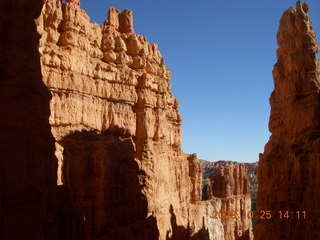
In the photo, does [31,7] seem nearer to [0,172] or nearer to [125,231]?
[0,172]

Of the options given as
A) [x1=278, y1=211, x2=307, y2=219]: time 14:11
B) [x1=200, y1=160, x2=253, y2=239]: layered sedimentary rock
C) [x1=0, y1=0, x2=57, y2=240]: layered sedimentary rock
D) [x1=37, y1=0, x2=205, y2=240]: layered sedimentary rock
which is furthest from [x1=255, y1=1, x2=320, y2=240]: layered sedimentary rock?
[x1=200, y1=160, x2=253, y2=239]: layered sedimentary rock

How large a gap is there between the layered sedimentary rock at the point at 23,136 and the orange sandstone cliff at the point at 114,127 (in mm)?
6018

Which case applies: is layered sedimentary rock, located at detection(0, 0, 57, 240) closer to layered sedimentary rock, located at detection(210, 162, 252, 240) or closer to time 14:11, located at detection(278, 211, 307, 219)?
time 14:11, located at detection(278, 211, 307, 219)

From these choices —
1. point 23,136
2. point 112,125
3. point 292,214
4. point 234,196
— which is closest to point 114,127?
point 112,125

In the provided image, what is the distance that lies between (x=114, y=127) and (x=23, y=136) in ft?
57.9

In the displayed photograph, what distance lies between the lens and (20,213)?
981 cm

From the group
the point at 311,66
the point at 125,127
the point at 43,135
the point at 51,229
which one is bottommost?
the point at 51,229

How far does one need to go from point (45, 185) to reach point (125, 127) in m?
18.2

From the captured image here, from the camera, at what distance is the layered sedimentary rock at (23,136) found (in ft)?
31.7

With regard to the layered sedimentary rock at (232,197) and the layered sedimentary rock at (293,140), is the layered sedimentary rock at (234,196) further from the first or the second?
the layered sedimentary rock at (293,140)

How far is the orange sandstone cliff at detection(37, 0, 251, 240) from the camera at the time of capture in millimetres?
22891

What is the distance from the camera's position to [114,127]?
1102 inches

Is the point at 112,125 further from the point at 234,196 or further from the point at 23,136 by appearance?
the point at 234,196

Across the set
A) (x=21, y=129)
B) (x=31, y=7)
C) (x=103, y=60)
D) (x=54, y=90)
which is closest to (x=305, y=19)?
(x=103, y=60)
